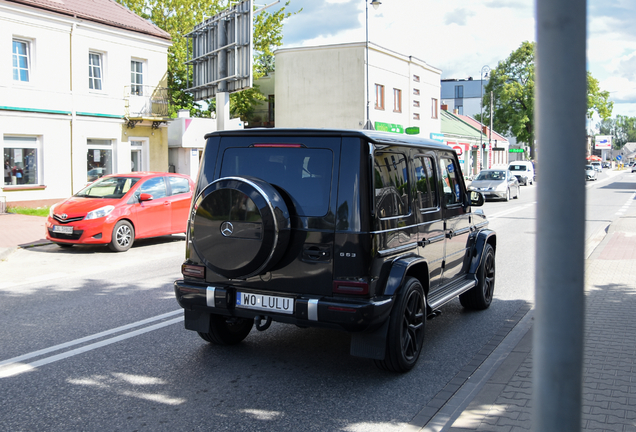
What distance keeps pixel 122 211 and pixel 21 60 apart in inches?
457

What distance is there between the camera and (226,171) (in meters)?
5.09

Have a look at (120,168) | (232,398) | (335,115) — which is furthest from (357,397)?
(335,115)

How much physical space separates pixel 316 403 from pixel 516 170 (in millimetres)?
44424

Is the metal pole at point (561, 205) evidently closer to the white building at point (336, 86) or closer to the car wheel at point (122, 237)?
the car wheel at point (122, 237)

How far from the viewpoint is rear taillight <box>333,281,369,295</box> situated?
14.7ft

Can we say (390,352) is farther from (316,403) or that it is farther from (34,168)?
(34,168)

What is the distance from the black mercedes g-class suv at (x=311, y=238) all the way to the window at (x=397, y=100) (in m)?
36.3

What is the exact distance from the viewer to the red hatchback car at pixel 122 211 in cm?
1180

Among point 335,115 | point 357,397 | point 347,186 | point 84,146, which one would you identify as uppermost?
point 335,115

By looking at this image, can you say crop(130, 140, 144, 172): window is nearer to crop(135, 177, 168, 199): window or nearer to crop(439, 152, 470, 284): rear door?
crop(135, 177, 168, 199): window

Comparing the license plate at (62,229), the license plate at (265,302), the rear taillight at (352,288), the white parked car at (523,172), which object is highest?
the white parked car at (523,172)

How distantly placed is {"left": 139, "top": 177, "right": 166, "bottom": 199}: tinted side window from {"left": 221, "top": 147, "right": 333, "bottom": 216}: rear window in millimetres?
8463

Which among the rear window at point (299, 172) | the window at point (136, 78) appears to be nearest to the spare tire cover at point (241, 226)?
the rear window at point (299, 172)

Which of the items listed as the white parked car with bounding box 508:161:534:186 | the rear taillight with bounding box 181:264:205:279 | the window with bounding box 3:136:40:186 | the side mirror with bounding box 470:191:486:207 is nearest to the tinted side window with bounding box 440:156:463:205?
the side mirror with bounding box 470:191:486:207
